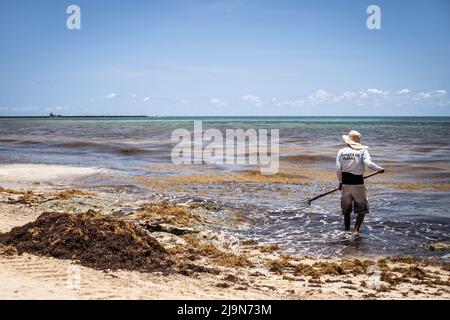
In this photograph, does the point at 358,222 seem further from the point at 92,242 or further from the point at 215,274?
the point at 92,242

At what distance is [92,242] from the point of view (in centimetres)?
684

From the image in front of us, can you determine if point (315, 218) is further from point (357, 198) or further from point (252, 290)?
point (252, 290)

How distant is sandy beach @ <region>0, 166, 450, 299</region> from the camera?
534 cm

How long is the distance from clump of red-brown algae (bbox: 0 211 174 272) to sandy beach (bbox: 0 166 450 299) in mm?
59

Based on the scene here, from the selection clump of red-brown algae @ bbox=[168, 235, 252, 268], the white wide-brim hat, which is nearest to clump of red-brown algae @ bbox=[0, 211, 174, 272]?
clump of red-brown algae @ bbox=[168, 235, 252, 268]

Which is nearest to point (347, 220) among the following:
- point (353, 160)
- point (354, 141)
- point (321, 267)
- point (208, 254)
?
point (353, 160)

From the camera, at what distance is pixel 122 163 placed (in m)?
22.2

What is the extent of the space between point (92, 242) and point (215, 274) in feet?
6.51

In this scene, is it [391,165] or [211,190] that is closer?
[211,190]

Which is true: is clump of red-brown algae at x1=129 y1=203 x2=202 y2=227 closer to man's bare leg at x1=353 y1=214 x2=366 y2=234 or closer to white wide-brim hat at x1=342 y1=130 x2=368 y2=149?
man's bare leg at x1=353 y1=214 x2=366 y2=234

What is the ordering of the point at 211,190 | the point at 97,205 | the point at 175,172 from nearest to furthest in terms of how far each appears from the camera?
1. the point at 97,205
2. the point at 211,190
3. the point at 175,172
